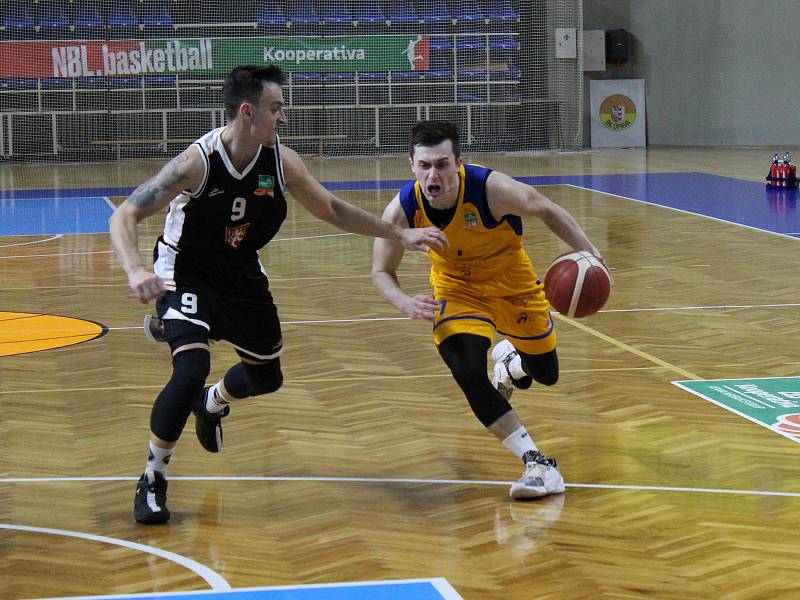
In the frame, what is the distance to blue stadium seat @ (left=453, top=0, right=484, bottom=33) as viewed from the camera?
24.3 m

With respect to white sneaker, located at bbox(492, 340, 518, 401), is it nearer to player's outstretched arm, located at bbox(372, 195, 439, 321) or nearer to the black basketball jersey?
player's outstretched arm, located at bbox(372, 195, 439, 321)

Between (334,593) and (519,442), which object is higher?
(519,442)

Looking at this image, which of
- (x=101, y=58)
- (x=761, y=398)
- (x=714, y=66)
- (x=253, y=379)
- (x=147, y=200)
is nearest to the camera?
(x=147, y=200)

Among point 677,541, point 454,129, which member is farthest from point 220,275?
point 677,541

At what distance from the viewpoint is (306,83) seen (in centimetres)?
2336

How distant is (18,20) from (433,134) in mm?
20396

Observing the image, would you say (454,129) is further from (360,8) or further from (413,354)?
(360,8)

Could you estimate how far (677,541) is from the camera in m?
3.79

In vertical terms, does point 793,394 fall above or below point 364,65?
below

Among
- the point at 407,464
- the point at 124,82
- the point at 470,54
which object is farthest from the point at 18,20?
the point at 407,464

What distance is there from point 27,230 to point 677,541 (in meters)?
10.4

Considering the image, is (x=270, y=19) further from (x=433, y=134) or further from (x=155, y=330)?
(x=155, y=330)

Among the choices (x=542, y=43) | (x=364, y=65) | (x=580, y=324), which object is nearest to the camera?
(x=580, y=324)

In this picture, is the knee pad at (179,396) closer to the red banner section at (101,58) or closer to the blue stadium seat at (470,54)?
the red banner section at (101,58)
